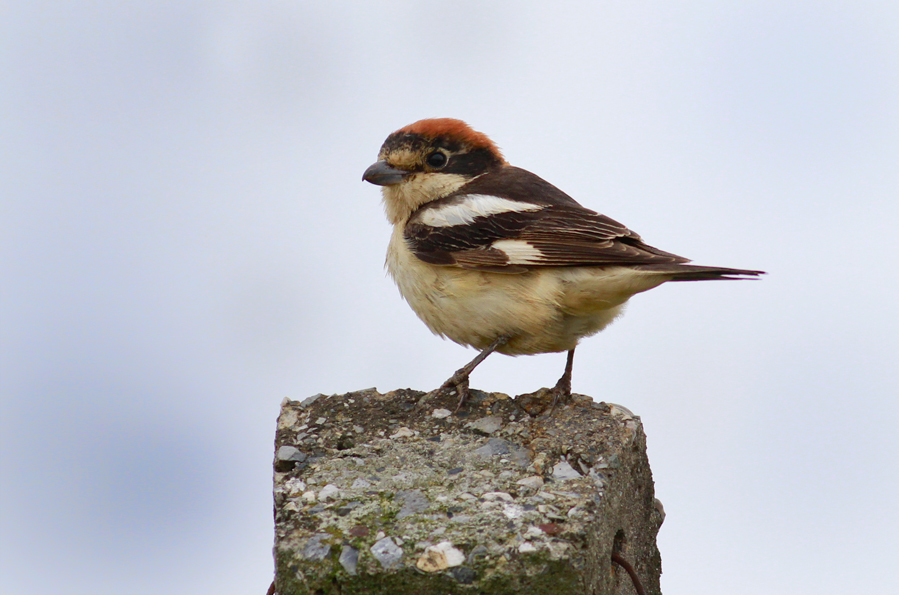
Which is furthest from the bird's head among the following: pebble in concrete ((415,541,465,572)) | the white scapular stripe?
pebble in concrete ((415,541,465,572))

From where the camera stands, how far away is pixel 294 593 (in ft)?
12.0

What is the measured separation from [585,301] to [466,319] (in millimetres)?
708

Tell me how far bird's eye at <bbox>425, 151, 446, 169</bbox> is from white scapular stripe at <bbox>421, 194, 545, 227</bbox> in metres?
0.47

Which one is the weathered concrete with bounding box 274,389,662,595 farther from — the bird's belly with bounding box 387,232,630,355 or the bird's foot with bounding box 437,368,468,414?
the bird's belly with bounding box 387,232,630,355

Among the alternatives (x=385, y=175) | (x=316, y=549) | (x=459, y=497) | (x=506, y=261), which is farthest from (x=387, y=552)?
(x=385, y=175)

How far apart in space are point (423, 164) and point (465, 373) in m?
1.62

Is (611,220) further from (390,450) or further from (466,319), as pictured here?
(390,450)

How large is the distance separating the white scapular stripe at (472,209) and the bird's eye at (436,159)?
47cm

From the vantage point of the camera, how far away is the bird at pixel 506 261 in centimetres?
518

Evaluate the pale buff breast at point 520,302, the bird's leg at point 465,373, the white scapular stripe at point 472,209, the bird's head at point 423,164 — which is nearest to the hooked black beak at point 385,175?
the bird's head at point 423,164

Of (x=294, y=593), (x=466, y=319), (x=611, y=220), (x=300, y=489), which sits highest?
(x=611, y=220)

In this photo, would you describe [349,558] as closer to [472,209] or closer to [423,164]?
[472,209]

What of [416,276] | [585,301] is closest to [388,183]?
[416,276]

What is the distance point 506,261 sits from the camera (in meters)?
5.38
